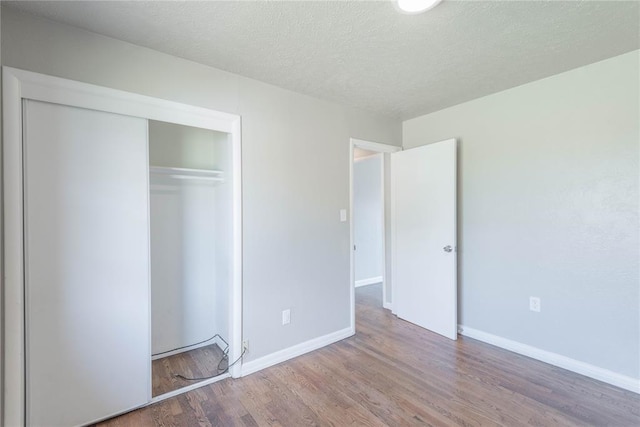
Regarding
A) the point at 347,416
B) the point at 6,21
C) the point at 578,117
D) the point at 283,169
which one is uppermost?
the point at 6,21

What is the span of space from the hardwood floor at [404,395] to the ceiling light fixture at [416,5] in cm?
234

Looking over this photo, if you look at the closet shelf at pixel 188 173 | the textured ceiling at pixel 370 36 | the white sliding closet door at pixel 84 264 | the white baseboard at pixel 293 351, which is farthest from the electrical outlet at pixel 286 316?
the textured ceiling at pixel 370 36

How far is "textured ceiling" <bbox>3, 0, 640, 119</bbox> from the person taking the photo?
1.56 metres

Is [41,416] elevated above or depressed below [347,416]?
above

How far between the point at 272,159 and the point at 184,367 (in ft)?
6.13

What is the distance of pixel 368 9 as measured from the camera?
156cm

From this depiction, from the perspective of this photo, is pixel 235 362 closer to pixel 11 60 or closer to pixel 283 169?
pixel 283 169

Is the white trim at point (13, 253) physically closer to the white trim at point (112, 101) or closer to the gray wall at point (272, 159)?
the white trim at point (112, 101)

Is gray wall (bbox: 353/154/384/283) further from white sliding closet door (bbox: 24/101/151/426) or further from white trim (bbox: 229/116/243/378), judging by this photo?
white sliding closet door (bbox: 24/101/151/426)

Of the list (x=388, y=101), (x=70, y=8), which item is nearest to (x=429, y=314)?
(x=388, y=101)

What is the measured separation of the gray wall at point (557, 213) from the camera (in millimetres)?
2111

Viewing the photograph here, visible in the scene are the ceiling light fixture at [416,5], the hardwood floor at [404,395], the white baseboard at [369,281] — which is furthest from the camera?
the white baseboard at [369,281]

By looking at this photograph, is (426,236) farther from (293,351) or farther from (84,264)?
(84,264)

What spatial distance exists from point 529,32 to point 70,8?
2.57 meters
